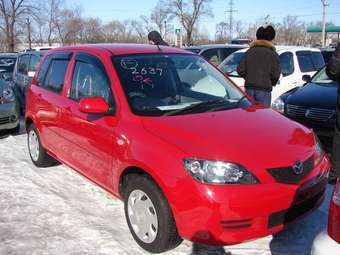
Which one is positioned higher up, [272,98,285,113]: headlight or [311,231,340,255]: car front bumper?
[311,231,340,255]: car front bumper

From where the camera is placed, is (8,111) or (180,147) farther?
(8,111)

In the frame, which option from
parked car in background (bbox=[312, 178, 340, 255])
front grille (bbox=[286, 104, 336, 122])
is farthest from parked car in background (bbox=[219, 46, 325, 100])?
parked car in background (bbox=[312, 178, 340, 255])

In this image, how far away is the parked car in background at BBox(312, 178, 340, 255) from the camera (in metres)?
2.19

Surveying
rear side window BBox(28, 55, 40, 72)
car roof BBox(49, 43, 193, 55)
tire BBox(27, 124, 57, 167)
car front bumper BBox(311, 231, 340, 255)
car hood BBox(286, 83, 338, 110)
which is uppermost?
car roof BBox(49, 43, 193, 55)

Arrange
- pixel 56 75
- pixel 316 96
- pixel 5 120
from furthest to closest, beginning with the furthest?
1. pixel 5 120
2. pixel 316 96
3. pixel 56 75

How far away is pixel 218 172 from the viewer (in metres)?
3.09

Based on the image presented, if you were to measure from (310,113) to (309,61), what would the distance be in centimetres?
426

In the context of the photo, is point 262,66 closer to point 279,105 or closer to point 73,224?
point 279,105

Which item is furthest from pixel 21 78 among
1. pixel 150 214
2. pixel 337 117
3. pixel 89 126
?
pixel 337 117

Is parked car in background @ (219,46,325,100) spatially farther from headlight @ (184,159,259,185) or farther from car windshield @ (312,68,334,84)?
headlight @ (184,159,259,185)

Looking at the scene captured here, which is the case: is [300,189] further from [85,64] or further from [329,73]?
[85,64]

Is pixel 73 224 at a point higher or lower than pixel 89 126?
lower

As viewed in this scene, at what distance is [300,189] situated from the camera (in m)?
3.26

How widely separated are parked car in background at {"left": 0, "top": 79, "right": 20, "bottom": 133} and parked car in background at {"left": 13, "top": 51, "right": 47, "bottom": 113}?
2.00 metres
